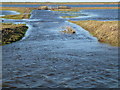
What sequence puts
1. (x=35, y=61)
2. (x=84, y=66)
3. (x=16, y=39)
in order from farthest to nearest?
(x=16, y=39)
(x=35, y=61)
(x=84, y=66)

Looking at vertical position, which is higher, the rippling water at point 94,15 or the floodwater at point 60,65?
the rippling water at point 94,15

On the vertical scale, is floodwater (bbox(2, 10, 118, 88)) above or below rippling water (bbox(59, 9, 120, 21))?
below

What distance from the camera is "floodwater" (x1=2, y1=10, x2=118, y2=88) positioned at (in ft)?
59.9

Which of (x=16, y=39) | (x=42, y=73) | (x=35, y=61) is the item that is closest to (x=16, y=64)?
(x=35, y=61)

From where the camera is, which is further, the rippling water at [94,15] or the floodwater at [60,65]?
the rippling water at [94,15]

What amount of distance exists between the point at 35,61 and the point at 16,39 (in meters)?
15.2

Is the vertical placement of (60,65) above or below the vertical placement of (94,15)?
below

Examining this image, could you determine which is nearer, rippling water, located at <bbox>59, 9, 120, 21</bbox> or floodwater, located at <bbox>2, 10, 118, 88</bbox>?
floodwater, located at <bbox>2, 10, 118, 88</bbox>

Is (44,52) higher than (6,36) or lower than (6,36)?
lower

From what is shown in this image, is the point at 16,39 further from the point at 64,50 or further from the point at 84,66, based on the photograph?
the point at 84,66

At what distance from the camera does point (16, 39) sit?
127 feet

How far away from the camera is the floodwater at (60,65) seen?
18.2 meters

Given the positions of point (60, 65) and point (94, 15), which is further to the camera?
point (94, 15)

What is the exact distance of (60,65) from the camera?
23344mm
